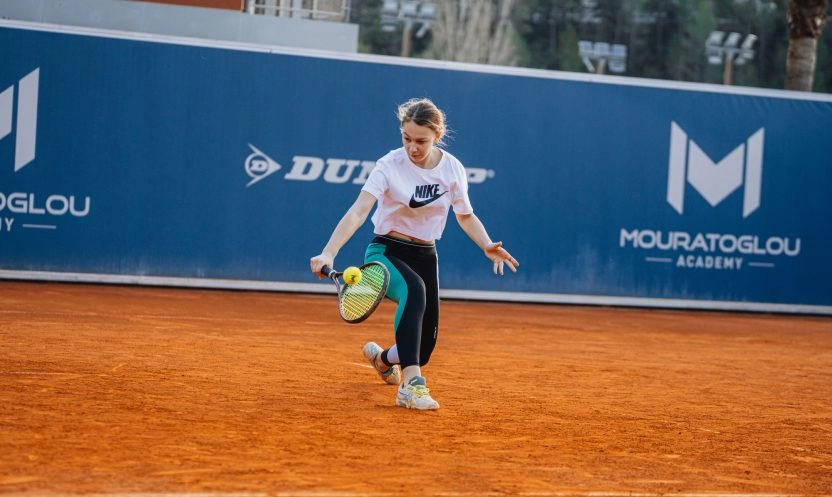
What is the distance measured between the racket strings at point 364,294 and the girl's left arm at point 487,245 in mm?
629

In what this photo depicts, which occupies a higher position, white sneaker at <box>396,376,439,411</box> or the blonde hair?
the blonde hair

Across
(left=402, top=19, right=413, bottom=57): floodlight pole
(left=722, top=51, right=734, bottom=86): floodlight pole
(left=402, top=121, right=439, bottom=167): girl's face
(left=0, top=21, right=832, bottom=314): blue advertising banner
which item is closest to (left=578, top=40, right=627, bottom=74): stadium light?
(left=722, top=51, right=734, bottom=86): floodlight pole

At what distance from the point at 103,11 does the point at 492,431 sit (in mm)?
10456

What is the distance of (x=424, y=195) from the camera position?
6172 mm

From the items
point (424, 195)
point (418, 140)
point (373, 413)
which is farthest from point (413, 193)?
point (373, 413)

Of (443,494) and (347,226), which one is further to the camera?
(347,226)

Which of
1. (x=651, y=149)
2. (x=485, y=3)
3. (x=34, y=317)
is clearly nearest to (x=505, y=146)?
(x=651, y=149)

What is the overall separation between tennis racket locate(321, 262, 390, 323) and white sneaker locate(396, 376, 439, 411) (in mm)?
457

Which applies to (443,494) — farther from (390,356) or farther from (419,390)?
(390,356)

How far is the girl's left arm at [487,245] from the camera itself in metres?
6.20

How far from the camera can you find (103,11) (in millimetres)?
14227

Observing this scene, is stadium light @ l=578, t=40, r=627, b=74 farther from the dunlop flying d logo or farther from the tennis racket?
the tennis racket

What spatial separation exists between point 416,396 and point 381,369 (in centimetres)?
84

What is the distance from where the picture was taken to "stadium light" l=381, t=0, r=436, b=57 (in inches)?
1414
